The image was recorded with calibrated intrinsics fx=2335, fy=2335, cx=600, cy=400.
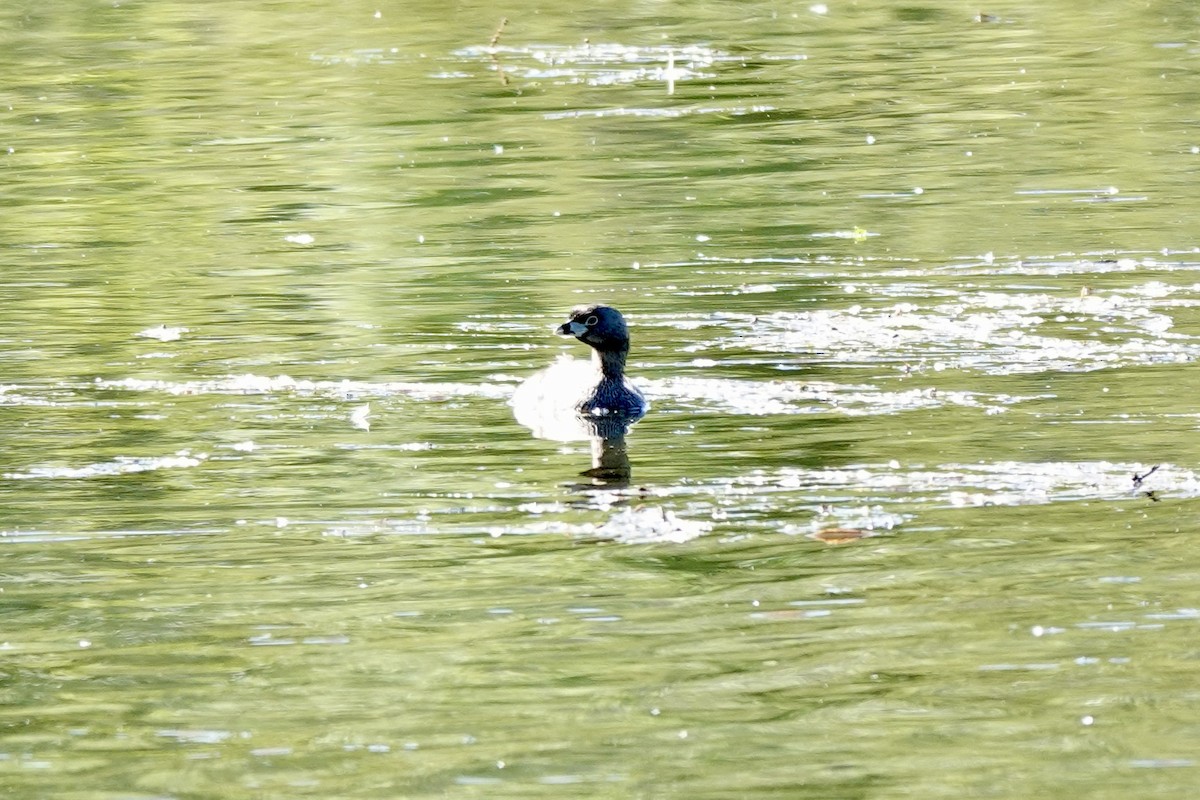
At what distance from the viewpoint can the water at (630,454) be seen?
24.0 feet

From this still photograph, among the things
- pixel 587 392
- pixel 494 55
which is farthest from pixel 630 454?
pixel 494 55

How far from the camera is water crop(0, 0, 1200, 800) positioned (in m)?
7.30

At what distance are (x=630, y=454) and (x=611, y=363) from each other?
51.6 inches

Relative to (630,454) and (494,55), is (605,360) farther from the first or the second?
(494,55)

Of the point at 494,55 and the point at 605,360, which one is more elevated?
the point at 605,360

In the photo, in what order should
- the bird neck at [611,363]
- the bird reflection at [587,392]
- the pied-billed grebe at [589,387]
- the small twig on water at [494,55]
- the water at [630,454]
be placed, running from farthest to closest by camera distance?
the small twig on water at [494,55] < the bird neck at [611,363] < the pied-billed grebe at [589,387] < the bird reflection at [587,392] < the water at [630,454]

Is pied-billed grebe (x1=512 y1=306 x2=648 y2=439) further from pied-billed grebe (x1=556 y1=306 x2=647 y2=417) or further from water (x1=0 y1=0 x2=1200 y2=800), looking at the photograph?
water (x1=0 y1=0 x2=1200 y2=800)

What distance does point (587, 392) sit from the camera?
1231cm

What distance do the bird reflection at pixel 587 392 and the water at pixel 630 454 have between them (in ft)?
0.60

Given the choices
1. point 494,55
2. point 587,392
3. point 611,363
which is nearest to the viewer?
point 587,392

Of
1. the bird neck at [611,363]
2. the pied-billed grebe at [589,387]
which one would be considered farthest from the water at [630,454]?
the bird neck at [611,363]

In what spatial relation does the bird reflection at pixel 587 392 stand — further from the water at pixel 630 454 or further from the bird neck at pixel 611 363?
the water at pixel 630 454

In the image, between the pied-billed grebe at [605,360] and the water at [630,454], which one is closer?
the water at [630,454]

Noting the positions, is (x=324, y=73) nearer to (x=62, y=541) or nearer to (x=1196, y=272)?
(x=1196, y=272)
